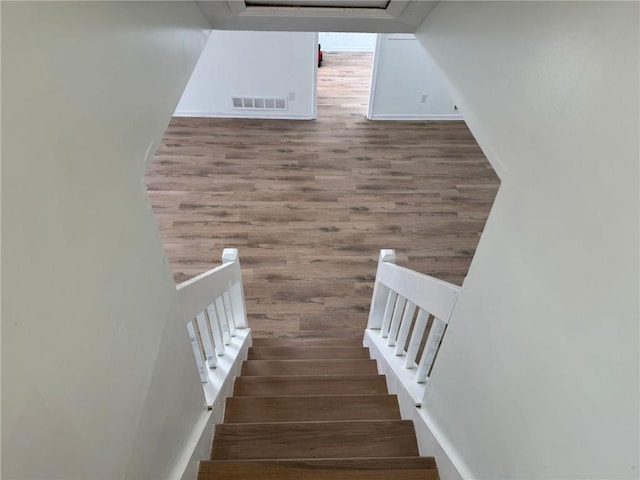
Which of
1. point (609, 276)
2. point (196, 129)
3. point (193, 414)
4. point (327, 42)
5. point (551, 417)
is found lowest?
point (193, 414)

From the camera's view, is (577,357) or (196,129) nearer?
(577,357)

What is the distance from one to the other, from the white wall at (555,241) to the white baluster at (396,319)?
876mm

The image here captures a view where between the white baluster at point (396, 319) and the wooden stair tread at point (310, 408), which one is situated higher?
the white baluster at point (396, 319)

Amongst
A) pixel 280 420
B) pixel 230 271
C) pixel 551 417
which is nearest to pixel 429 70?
pixel 230 271

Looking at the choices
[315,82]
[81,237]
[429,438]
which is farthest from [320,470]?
[315,82]

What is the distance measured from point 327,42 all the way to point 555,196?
7.70 meters

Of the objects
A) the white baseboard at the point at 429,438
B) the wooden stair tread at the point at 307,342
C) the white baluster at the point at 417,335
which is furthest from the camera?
the wooden stair tread at the point at 307,342

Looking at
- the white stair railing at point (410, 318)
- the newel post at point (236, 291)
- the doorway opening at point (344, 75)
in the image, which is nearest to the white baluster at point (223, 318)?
the newel post at point (236, 291)

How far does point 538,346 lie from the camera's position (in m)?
0.81

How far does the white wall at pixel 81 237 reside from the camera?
475mm

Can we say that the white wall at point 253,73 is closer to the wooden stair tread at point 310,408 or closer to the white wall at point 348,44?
the white wall at point 348,44

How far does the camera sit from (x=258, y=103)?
529 cm

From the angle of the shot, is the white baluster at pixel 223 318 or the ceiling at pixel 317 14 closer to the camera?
the ceiling at pixel 317 14

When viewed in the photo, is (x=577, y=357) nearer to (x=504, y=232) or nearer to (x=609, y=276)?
(x=609, y=276)
